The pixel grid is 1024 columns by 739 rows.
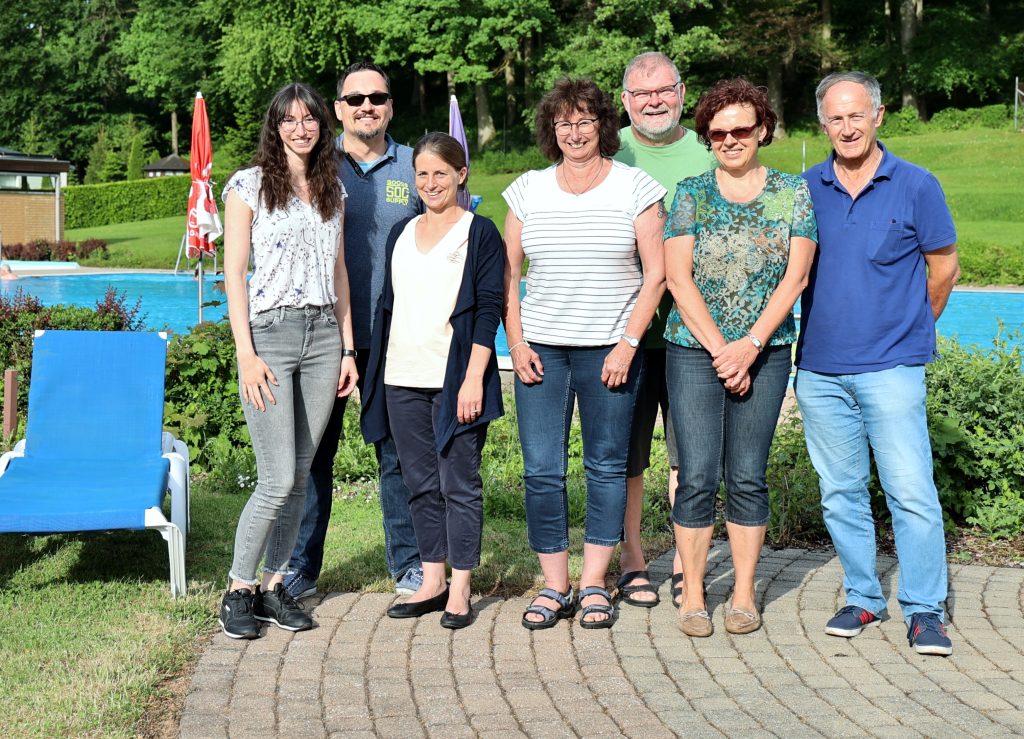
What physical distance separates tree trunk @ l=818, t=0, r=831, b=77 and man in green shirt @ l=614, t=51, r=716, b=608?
3639 centimetres

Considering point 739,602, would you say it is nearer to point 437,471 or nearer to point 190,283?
point 437,471

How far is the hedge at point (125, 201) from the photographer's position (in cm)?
4056

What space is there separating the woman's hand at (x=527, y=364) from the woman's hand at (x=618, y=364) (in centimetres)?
24

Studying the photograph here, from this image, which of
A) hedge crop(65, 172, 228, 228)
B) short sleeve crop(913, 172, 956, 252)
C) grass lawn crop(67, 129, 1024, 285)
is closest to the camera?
short sleeve crop(913, 172, 956, 252)

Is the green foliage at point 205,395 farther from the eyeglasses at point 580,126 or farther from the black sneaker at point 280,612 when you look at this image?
the eyeglasses at point 580,126

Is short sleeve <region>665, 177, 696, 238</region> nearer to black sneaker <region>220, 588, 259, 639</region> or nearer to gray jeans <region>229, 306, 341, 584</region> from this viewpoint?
gray jeans <region>229, 306, 341, 584</region>

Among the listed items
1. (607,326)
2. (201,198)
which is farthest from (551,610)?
(201,198)

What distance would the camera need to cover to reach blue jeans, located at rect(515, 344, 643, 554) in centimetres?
420

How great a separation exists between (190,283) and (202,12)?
30.0 metres

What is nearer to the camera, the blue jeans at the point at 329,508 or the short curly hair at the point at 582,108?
the short curly hair at the point at 582,108

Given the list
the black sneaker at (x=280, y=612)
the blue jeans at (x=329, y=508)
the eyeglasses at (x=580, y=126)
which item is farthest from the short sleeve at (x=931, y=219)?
the black sneaker at (x=280, y=612)

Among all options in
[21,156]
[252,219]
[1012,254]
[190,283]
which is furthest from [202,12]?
[252,219]

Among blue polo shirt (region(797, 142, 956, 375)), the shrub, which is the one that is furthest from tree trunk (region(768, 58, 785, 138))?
blue polo shirt (region(797, 142, 956, 375))

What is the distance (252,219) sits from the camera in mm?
3996
